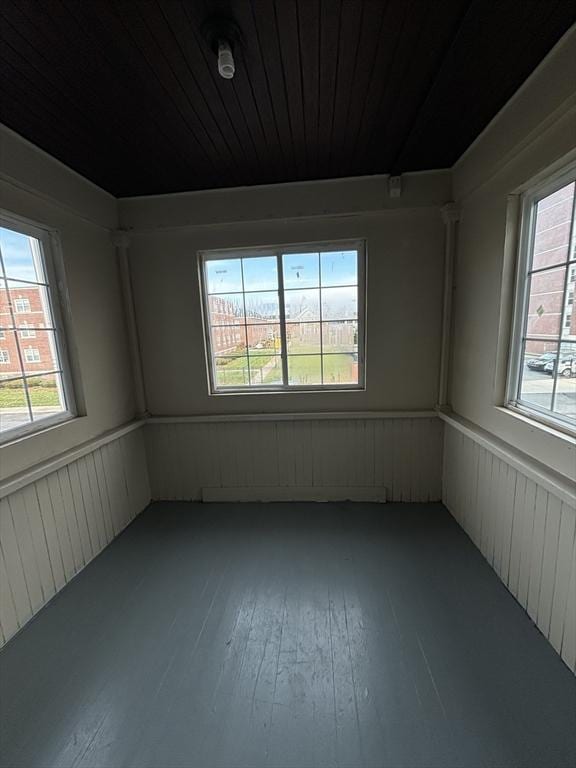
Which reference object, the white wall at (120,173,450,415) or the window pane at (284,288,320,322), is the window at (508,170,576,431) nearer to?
the white wall at (120,173,450,415)

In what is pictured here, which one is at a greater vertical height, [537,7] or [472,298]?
[537,7]

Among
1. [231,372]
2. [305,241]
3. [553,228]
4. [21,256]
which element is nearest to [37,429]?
[21,256]

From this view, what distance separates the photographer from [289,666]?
4.66 feet

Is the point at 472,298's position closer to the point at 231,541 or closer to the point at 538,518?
the point at 538,518

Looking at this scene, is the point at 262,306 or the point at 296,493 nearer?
the point at 262,306

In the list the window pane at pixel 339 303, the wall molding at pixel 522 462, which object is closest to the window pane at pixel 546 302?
the wall molding at pixel 522 462

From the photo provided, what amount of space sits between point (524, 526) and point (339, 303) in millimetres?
1816

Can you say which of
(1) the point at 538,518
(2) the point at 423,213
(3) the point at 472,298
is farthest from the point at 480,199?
(1) the point at 538,518

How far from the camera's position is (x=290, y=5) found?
1134 millimetres

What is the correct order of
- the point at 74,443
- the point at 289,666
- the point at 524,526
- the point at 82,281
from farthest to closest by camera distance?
1. the point at 82,281
2. the point at 74,443
3. the point at 524,526
4. the point at 289,666

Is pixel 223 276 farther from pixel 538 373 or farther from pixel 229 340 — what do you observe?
pixel 538 373

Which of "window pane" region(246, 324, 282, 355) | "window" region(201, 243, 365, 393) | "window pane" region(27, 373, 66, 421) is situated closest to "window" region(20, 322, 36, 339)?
"window pane" region(27, 373, 66, 421)

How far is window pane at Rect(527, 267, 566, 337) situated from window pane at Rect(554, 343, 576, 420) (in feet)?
0.38

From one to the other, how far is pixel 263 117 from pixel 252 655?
2636 mm
